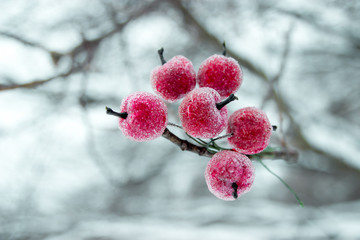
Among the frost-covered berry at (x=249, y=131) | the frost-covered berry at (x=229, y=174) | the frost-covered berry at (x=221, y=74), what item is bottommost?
the frost-covered berry at (x=229, y=174)

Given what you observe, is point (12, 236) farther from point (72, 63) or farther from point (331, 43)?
point (331, 43)

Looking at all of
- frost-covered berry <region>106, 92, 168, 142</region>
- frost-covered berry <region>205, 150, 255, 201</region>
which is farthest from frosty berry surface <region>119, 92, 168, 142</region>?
frost-covered berry <region>205, 150, 255, 201</region>

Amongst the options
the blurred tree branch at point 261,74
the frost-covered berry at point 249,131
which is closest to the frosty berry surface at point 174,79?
the frost-covered berry at point 249,131

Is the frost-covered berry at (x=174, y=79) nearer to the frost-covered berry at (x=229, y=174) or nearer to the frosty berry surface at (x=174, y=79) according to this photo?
the frosty berry surface at (x=174, y=79)

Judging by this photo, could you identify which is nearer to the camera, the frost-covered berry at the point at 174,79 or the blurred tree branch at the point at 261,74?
the frost-covered berry at the point at 174,79

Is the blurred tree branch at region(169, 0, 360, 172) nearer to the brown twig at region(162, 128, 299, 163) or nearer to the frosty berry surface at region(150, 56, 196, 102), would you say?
the brown twig at region(162, 128, 299, 163)

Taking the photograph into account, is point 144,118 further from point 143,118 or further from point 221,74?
point 221,74

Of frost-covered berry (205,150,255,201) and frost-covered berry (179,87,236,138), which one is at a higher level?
frost-covered berry (179,87,236,138)
